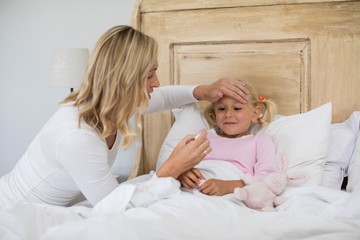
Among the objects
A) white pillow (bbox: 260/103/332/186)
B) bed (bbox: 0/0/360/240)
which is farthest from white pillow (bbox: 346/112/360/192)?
white pillow (bbox: 260/103/332/186)

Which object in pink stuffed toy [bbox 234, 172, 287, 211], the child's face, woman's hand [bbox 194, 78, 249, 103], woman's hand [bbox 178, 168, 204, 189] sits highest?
woman's hand [bbox 194, 78, 249, 103]

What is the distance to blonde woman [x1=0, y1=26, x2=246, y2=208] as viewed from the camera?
146 centimetres

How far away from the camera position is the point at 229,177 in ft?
5.87

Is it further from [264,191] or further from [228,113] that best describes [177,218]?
[228,113]

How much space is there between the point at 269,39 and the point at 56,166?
115cm

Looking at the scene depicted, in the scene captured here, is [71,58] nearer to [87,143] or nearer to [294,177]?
[87,143]

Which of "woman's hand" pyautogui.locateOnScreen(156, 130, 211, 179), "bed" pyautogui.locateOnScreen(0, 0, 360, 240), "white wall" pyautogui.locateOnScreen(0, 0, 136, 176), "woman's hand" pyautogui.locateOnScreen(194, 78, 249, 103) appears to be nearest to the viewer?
"bed" pyautogui.locateOnScreen(0, 0, 360, 240)

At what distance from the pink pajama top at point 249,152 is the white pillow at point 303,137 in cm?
8

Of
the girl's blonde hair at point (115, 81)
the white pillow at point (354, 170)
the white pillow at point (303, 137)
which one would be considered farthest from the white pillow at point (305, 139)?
the girl's blonde hair at point (115, 81)

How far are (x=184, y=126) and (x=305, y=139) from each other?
0.53 meters

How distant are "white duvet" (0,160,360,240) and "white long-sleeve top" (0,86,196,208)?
0.26 feet

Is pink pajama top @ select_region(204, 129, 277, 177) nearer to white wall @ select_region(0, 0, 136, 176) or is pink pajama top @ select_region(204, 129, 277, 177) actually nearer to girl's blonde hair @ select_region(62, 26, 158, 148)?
girl's blonde hair @ select_region(62, 26, 158, 148)

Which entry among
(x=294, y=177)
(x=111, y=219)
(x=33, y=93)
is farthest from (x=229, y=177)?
(x=33, y=93)

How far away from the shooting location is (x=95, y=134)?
58.9 inches
